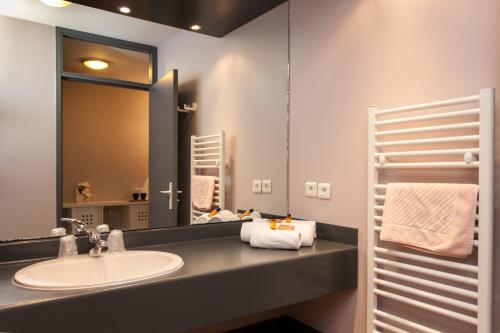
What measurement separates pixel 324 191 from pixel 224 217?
0.60m

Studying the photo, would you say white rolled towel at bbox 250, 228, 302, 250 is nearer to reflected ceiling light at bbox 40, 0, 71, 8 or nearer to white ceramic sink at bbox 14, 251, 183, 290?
white ceramic sink at bbox 14, 251, 183, 290

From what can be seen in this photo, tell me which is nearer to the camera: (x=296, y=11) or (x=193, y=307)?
(x=193, y=307)

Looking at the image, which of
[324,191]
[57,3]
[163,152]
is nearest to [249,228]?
[324,191]

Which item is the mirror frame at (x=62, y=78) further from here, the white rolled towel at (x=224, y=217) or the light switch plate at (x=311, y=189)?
the light switch plate at (x=311, y=189)

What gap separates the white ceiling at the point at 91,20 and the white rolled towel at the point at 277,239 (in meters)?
1.13

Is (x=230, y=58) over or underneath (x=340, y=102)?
over

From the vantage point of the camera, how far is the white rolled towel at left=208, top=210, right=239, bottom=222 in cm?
214

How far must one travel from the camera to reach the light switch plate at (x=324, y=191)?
1.99m

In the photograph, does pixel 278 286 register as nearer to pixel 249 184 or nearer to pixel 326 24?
pixel 249 184

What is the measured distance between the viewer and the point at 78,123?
5.77ft

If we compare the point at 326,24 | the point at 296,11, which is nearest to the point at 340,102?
the point at 326,24

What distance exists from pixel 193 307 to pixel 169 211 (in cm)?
70

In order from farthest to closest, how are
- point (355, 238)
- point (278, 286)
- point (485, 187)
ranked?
point (355, 238) → point (278, 286) → point (485, 187)

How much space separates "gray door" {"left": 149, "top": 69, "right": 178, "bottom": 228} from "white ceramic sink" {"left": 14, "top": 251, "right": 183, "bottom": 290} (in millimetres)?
270
